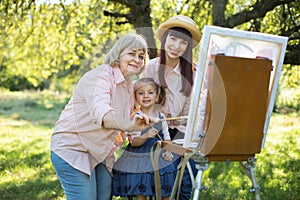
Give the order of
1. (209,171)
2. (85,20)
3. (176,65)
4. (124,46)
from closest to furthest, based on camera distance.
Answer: (124,46), (176,65), (209,171), (85,20)

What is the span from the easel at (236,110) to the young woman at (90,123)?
0.54 m

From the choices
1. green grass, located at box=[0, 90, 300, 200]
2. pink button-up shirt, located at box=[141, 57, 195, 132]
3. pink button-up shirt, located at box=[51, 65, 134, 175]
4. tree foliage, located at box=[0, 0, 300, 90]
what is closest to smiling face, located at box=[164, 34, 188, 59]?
pink button-up shirt, located at box=[141, 57, 195, 132]

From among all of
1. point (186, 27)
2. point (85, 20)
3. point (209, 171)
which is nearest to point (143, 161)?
point (186, 27)

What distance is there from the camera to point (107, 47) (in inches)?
114

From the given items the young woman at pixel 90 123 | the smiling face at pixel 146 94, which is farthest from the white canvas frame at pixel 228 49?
the smiling face at pixel 146 94

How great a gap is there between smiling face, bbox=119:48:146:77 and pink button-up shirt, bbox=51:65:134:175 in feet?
0.13

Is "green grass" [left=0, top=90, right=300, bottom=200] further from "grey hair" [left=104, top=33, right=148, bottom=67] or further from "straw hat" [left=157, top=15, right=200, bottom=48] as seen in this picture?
"grey hair" [left=104, top=33, right=148, bottom=67]

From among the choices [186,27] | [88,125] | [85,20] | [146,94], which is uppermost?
[85,20]

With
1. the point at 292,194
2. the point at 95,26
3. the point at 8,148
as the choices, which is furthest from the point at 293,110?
the point at 292,194

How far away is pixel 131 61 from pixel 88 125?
0.41 m

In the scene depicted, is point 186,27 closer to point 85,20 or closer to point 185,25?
point 185,25

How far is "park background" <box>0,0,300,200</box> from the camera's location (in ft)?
15.8

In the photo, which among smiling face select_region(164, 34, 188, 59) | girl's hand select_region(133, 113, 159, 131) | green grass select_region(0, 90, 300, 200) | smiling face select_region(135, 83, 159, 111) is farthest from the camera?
green grass select_region(0, 90, 300, 200)

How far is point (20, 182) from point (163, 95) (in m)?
2.77
